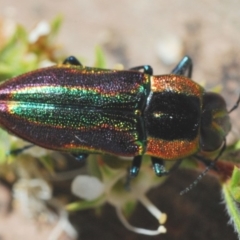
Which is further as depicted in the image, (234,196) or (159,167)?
(159,167)

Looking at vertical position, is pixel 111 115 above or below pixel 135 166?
above

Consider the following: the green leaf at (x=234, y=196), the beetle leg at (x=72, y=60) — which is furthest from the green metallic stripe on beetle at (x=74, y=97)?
the green leaf at (x=234, y=196)

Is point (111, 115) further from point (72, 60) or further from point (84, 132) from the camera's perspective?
point (72, 60)

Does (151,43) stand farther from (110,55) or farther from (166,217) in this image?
(166,217)

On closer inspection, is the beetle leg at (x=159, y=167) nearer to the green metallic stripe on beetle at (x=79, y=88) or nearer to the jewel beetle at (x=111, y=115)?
the jewel beetle at (x=111, y=115)

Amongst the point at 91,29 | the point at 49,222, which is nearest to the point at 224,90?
the point at 91,29

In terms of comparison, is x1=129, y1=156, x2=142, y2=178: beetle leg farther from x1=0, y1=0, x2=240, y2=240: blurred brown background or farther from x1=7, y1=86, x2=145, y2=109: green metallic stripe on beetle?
x1=0, y1=0, x2=240, y2=240: blurred brown background

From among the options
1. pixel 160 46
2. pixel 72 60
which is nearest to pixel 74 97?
pixel 72 60
